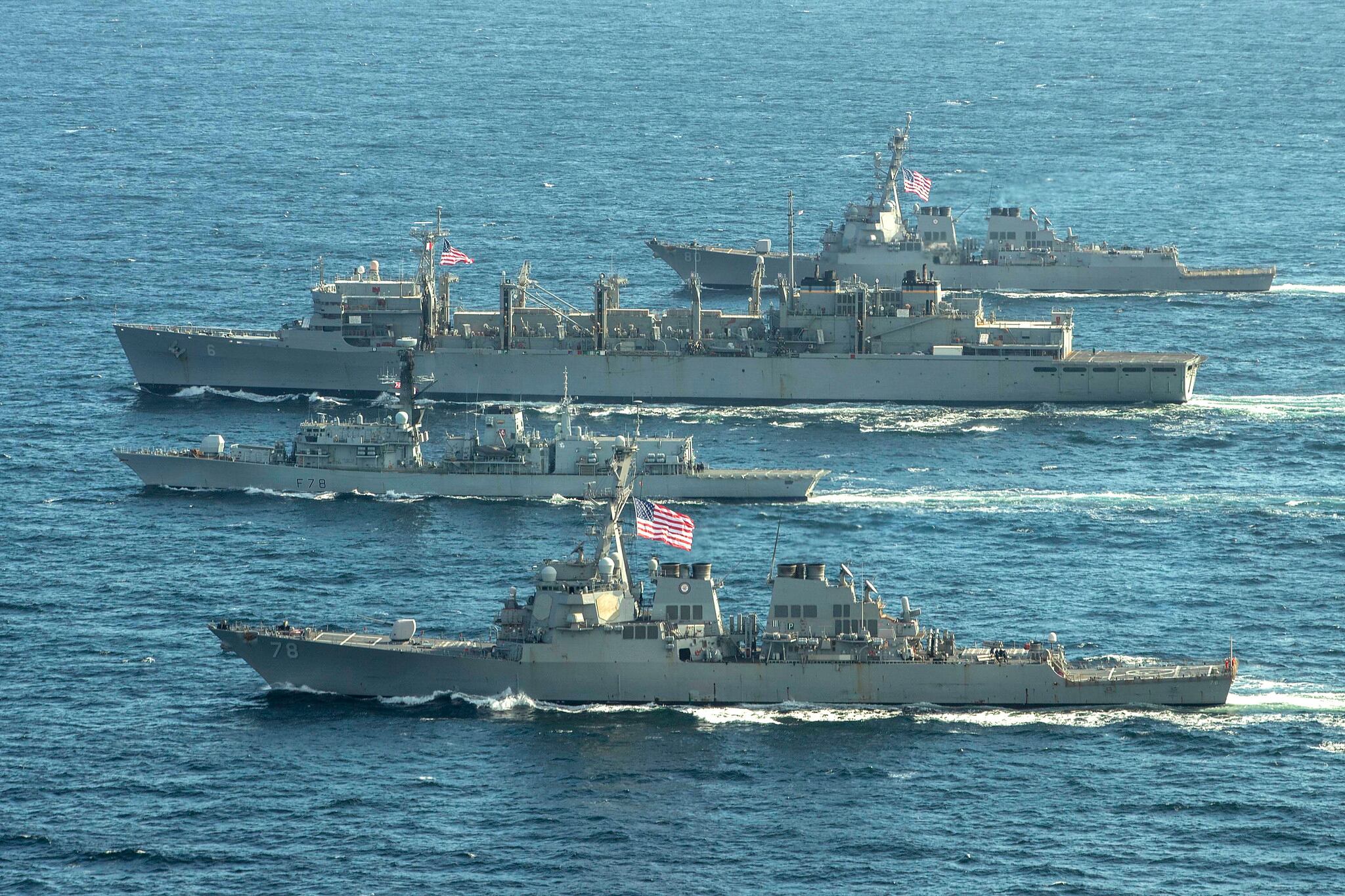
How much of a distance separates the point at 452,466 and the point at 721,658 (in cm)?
3526

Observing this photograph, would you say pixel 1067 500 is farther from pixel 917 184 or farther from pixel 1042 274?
pixel 1042 274

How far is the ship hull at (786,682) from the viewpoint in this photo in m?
89.8

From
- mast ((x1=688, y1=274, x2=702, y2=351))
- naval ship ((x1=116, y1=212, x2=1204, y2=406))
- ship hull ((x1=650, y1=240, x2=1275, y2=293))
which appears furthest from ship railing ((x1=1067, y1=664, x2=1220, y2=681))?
ship hull ((x1=650, y1=240, x2=1275, y2=293))

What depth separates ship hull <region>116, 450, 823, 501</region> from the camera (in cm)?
12094

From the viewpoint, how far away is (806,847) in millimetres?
79438

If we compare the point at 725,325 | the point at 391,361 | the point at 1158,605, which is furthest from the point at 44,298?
the point at 1158,605

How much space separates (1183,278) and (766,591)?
78479 mm

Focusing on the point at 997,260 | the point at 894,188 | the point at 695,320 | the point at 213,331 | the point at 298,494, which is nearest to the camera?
the point at 298,494

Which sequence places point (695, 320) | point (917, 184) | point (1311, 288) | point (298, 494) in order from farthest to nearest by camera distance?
point (1311, 288)
point (917, 184)
point (695, 320)
point (298, 494)

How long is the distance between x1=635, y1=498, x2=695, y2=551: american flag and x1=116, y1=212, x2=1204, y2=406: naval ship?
53.5 m

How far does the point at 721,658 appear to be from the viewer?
3558 inches

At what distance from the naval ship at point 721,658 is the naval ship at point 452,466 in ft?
96.1

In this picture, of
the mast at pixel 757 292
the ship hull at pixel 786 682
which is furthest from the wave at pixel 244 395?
the ship hull at pixel 786 682

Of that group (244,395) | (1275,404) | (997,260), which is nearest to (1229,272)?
(997,260)
